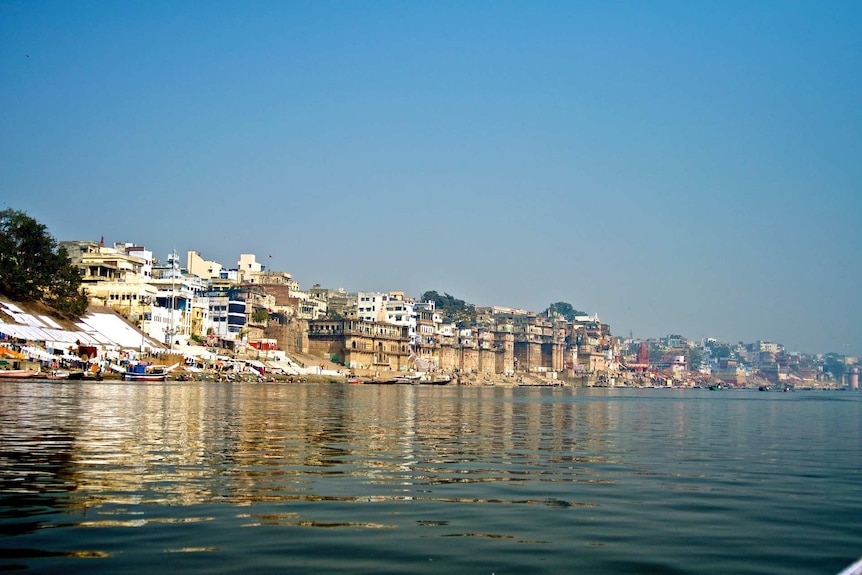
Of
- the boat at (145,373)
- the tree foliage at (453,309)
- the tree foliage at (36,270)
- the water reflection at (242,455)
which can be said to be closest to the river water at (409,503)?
the water reflection at (242,455)

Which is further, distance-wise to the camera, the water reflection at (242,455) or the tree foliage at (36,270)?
the tree foliage at (36,270)

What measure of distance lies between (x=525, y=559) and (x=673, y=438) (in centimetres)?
→ 1706

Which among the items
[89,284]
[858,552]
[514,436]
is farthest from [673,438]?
[89,284]

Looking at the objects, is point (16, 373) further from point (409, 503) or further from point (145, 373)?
point (409, 503)

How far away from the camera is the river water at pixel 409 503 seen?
26.6ft

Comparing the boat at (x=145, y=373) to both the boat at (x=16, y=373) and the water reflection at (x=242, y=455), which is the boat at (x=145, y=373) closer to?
the boat at (x=16, y=373)

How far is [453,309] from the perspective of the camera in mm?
189750

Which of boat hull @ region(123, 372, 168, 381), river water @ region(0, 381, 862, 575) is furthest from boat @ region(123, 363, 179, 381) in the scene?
river water @ region(0, 381, 862, 575)

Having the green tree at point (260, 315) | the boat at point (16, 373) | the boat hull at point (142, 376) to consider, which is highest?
the green tree at point (260, 315)

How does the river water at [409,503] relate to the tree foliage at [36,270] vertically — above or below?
below

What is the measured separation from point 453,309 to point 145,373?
127 m

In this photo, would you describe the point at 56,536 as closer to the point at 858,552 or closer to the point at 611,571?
the point at 611,571

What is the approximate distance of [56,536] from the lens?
8555 mm

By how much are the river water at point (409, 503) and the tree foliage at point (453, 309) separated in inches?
5992
